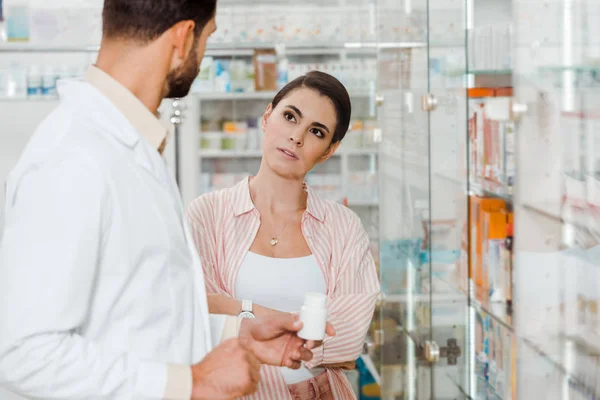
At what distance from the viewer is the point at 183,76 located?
1242mm

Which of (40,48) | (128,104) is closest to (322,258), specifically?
(128,104)

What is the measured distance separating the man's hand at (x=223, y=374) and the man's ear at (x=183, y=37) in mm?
457

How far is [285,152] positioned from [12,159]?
11.1ft

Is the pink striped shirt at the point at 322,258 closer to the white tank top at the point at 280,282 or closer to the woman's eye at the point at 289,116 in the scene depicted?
the white tank top at the point at 280,282

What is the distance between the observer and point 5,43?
473cm

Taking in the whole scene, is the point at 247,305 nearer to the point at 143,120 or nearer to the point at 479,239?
the point at 143,120

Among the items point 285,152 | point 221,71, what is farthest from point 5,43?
point 285,152

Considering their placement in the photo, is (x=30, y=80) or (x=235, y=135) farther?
(x=235, y=135)

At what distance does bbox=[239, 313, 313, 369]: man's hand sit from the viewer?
1.43m

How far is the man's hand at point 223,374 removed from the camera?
3.70 ft

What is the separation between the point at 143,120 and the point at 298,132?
88 cm

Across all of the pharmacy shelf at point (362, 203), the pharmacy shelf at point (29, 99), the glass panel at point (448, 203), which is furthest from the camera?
the pharmacy shelf at point (362, 203)

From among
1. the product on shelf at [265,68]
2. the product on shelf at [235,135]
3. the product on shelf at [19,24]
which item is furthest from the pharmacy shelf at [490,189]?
the product on shelf at [19,24]

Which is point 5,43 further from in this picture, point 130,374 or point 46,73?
point 130,374
